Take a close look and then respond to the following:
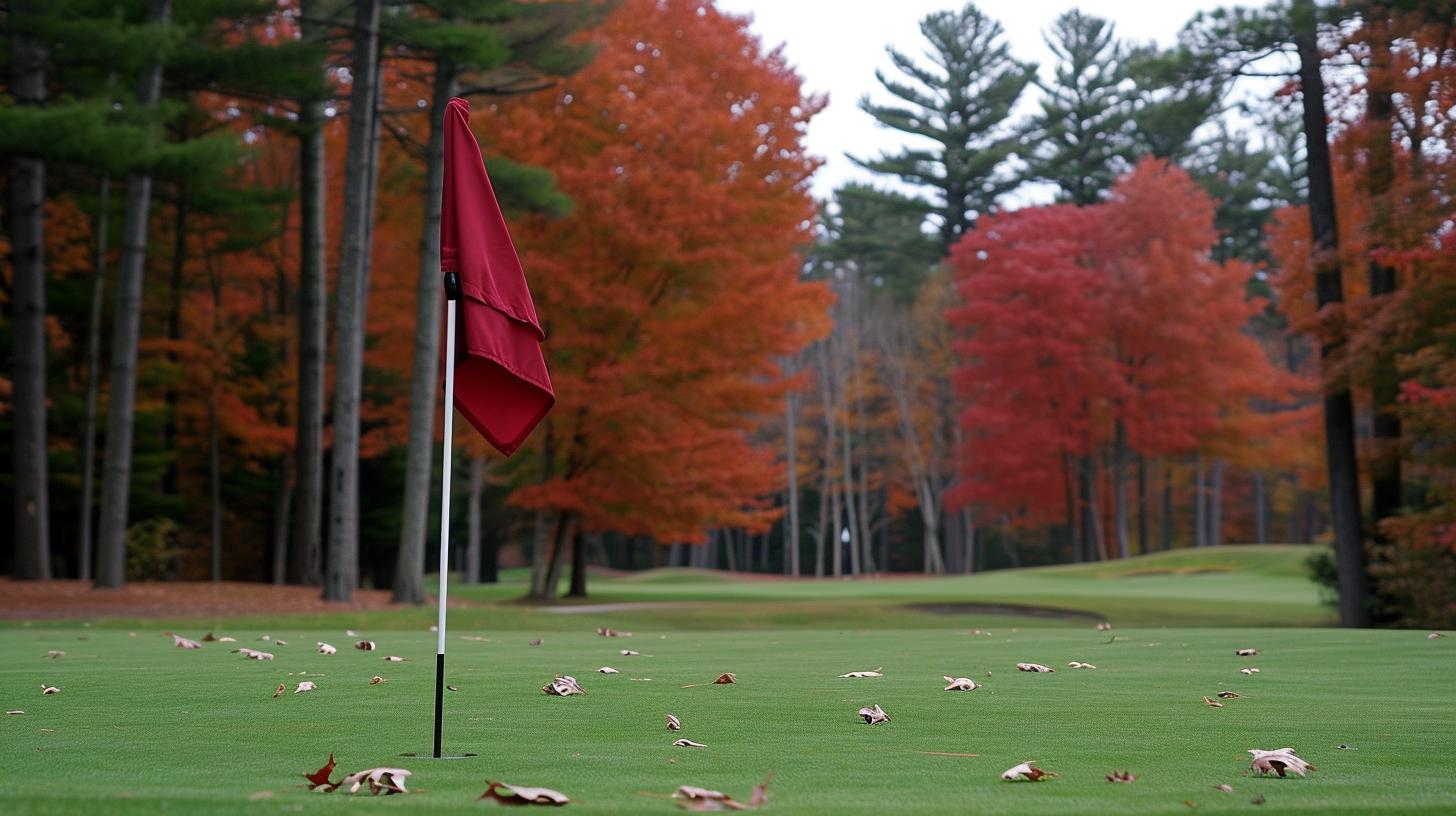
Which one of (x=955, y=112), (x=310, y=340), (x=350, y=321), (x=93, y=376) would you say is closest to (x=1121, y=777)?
(x=350, y=321)

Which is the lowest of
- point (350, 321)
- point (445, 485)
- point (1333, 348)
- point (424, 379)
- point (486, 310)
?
point (445, 485)

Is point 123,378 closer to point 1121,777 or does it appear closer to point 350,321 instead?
point 350,321

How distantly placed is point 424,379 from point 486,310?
643 inches

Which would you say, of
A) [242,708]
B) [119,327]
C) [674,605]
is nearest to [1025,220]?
[674,605]

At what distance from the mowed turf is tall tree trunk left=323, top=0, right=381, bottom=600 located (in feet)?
35.9

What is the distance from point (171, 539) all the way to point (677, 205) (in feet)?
51.2

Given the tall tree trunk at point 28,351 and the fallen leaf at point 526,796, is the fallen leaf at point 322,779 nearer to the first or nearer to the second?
the fallen leaf at point 526,796

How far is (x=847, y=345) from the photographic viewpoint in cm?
5538

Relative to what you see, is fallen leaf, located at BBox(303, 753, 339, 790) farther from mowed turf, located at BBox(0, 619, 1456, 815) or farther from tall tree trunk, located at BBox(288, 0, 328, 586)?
tall tree trunk, located at BBox(288, 0, 328, 586)

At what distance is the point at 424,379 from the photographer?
21.5 metres

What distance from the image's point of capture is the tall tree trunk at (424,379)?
70.7ft

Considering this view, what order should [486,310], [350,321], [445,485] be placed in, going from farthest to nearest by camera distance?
[350,321] → [486,310] → [445,485]

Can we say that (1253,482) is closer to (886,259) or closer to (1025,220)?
(886,259)

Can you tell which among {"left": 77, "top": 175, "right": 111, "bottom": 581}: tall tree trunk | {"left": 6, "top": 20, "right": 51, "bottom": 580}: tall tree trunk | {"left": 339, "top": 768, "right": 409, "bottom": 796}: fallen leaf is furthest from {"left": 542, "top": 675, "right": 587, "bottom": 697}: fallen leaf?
{"left": 77, "top": 175, "right": 111, "bottom": 581}: tall tree trunk
